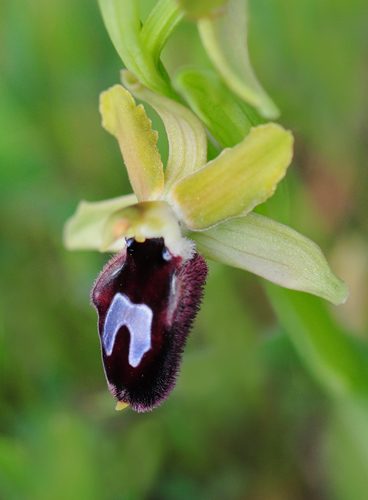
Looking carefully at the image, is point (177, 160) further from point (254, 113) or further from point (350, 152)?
point (350, 152)

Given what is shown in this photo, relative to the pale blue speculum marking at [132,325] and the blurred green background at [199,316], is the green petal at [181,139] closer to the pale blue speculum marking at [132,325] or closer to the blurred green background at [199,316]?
the pale blue speculum marking at [132,325]

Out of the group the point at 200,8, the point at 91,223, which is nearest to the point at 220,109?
the point at 200,8

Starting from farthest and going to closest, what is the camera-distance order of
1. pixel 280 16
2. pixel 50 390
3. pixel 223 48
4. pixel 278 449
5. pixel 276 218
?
pixel 280 16, pixel 278 449, pixel 50 390, pixel 276 218, pixel 223 48

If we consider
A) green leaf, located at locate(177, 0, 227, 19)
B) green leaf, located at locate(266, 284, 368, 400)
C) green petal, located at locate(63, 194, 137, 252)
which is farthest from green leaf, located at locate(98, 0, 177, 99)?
green leaf, located at locate(266, 284, 368, 400)

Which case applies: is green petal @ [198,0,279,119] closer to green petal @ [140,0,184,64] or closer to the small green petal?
green petal @ [140,0,184,64]

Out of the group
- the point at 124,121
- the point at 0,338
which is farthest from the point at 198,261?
the point at 0,338

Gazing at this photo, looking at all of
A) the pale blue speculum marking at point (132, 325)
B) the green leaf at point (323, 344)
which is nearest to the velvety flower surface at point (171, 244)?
the pale blue speculum marking at point (132, 325)
